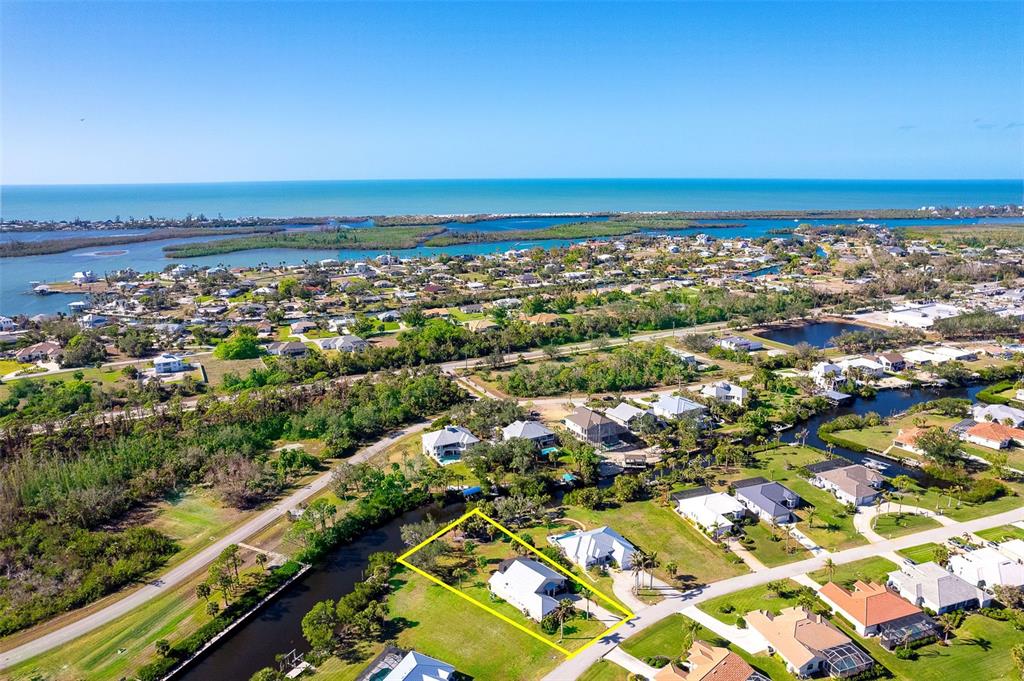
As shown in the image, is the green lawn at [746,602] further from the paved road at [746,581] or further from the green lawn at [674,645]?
the green lawn at [674,645]

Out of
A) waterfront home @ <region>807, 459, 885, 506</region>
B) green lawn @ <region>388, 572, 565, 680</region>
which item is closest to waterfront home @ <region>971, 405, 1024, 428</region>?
waterfront home @ <region>807, 459, 885, 506</region>

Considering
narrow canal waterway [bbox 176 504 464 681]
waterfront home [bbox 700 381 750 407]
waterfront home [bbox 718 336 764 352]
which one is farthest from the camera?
waterfront home [bbox 718 336 764 352]

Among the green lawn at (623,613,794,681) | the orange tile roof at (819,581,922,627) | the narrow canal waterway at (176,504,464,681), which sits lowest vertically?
the narrow canal waterway at (176,504,464,681)

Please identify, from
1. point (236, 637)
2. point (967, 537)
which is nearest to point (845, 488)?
point (967, 537)

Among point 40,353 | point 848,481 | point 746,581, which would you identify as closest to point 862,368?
point 848,481

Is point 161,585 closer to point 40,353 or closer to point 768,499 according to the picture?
point 768,499

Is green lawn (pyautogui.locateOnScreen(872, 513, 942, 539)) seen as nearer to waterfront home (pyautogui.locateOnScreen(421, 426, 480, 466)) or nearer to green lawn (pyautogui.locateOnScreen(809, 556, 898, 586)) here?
green lawn (pyautogui.locateOnScreen(809, 556, 898, 586))
